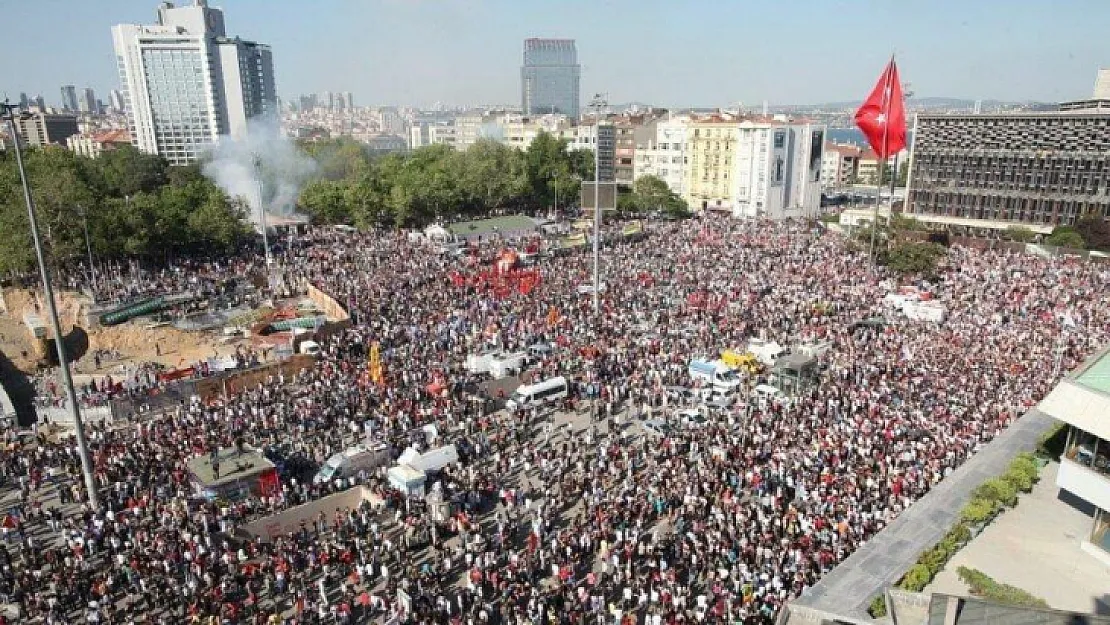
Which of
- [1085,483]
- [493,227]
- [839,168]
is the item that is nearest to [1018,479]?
[1085,483]

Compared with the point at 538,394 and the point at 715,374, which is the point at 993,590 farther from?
the point at 538,394

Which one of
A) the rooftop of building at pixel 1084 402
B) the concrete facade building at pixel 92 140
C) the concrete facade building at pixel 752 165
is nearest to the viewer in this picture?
the rooftop of building at pixel 1084 402

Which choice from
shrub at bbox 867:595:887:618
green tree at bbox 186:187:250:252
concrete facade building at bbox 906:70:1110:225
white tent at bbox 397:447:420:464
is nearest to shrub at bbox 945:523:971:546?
shrub at bbox 867:595:887:618

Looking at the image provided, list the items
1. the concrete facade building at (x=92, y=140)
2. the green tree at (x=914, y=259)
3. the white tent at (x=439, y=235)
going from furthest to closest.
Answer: the concrete facade building at (x=92, y=140)
the white tent at (x=439, y=235)
the green tree at (x=914, y=259)

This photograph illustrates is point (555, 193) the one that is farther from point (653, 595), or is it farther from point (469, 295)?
point (653, 595)

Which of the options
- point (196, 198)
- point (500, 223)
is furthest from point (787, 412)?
point (196, 198)

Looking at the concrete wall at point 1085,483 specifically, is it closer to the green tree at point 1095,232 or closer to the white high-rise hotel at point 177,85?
the green tree at point 1095,232

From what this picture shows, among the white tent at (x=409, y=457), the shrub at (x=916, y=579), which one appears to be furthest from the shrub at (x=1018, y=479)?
the white tent at (x=409, y=457)
